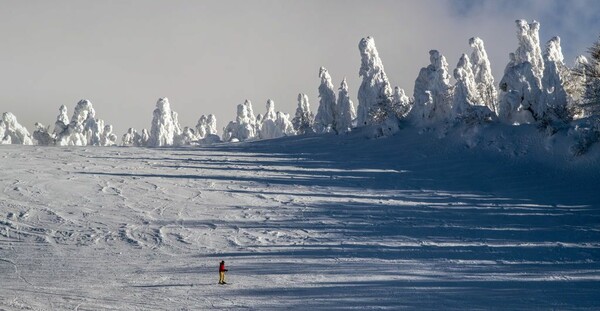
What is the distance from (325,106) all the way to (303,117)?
11082 millimetres

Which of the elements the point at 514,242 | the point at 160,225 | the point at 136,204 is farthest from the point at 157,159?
the point at 514,242

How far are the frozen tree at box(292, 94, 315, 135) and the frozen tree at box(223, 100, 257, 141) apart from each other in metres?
12.4

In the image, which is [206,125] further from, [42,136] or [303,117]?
[42,136]

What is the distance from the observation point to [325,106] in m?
71.8

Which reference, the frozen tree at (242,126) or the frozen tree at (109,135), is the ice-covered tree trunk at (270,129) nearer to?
the frozen tree at (242,126)

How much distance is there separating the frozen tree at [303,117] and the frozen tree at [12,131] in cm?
3411

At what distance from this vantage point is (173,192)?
26.6 metres

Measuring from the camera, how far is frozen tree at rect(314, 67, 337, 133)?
71188 mm

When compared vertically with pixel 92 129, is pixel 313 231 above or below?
below

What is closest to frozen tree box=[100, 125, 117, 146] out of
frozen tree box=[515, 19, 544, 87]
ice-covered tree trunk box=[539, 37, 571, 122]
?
frozen tree box=[515, 19, 544, 87]

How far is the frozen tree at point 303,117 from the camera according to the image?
256ft

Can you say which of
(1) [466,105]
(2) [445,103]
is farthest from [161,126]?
(1) [466,105]

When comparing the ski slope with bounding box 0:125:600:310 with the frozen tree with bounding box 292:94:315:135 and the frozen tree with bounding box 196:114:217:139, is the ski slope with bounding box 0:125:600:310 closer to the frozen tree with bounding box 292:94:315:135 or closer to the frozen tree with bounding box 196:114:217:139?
the frozen tree with bounding box 292:94:315:135

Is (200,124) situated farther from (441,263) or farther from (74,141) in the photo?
(441,263)
